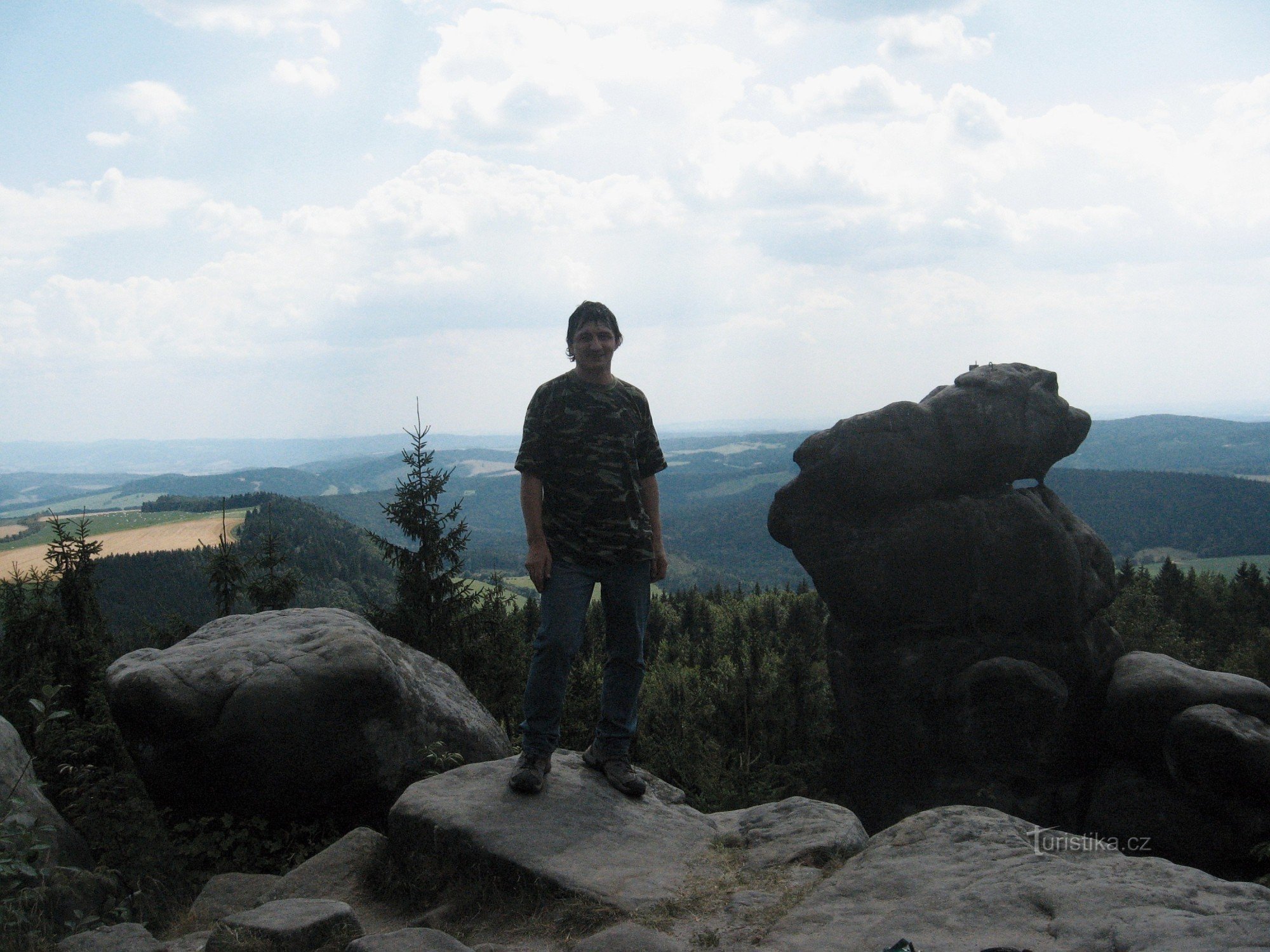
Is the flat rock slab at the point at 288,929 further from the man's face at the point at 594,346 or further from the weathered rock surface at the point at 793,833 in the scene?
the man's face at the point at 594,346

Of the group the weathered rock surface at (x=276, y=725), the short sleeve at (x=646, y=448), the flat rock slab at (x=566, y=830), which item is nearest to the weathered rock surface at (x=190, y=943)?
the flat rock slab at (x=566, y=830)

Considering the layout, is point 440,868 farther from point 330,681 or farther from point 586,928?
point 330,681

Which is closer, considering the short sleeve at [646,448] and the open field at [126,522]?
the short sleeve at [646,448]

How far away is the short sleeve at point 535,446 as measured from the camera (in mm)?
6766

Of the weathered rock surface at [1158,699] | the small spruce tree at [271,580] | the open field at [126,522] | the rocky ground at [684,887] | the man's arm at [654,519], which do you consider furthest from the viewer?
the open field at [126,522]

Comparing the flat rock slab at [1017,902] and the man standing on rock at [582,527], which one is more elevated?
the man standing on rock at [582,527]

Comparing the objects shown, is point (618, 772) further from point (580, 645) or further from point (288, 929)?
point (288, 929)

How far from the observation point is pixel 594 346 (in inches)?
270

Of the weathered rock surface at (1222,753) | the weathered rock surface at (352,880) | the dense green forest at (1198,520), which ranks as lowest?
the dense green forest at (1198,520)

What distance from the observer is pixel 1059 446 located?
1483cm

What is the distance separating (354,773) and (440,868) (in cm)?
278

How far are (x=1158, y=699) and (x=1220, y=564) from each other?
583 feet

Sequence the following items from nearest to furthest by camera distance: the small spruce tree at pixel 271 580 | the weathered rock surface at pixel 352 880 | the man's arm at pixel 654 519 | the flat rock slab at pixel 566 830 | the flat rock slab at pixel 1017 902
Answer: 1. the flat rock slab at pixel 1017 902
2. the flat rock slab at pixel 566 830
3. the weathered rock surface at pixel 352 880
4. the man's arm at pixel 654 519
5. the small spruce tree at pixel 271 580

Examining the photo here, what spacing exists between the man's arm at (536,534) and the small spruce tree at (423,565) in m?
12.0
